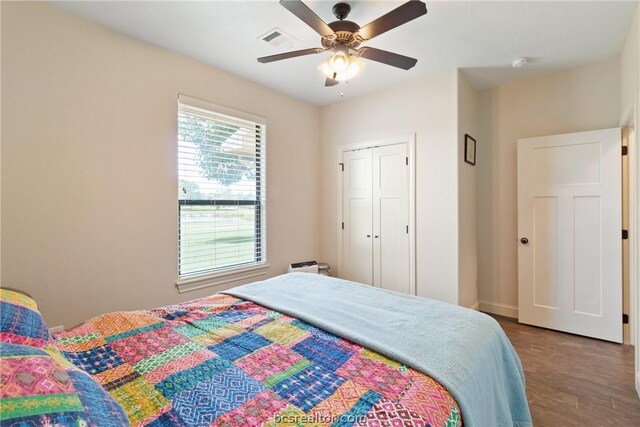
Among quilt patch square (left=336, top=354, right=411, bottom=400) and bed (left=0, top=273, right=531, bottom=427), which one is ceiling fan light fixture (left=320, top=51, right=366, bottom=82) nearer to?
bed (left=0, top=273, right=531, bottom=427)

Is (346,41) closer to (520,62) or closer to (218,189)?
(218,189)

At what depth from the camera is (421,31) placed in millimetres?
2332

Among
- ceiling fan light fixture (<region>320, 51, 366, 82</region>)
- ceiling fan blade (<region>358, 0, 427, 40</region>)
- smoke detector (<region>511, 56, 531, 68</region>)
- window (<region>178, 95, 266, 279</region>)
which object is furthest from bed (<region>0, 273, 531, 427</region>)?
smoke detector (<region>511, 56, 531, 68</region>)

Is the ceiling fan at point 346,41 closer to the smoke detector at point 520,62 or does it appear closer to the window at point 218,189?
the window at point 218,189

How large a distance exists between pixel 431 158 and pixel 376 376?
8.57 feet

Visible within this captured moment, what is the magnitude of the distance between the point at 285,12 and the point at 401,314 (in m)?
2.15

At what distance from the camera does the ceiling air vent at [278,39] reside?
2350mm

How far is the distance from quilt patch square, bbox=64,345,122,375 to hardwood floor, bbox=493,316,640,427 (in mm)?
2298

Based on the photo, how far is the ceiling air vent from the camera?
92.5 inches

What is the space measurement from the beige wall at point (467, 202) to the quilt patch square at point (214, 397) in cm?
261

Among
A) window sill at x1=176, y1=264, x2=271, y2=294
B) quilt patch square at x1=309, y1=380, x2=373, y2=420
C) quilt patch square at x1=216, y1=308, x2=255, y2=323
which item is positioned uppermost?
quilt patch square at x1=216, y1=308, x2=255, y2=323

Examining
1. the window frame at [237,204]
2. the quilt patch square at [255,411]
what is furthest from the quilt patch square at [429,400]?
the window frame at [237,204]

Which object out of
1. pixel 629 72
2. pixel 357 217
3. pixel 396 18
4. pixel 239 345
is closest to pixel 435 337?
pixel 239 345

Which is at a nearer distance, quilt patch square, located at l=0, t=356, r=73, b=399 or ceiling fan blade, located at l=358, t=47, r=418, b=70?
quilt patch square, located at l=0, t=356, r=73, b=399
